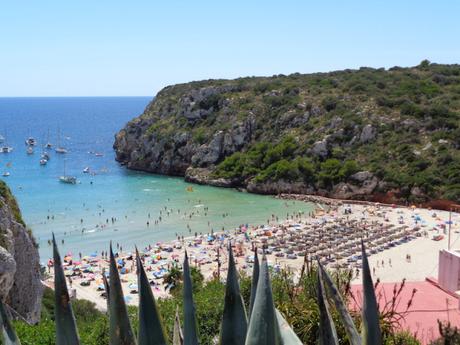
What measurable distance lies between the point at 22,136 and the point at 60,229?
8332 centimetres

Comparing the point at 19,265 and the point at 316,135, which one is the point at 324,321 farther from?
the point at 316,135

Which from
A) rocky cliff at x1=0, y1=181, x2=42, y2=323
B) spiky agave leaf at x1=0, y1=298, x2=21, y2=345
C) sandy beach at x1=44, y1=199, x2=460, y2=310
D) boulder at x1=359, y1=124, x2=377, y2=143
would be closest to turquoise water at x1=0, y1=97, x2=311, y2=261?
sandy beach at x1=44, y1=199, x2=460, y2=310

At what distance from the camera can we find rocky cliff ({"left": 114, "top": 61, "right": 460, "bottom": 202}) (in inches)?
1734

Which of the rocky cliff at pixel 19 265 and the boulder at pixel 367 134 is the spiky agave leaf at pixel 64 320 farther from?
the boulder at pixel 367 134

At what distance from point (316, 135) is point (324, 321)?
165ft

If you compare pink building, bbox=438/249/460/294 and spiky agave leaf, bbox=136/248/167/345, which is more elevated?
spiky agave leaf, bbox=136/248/167/345

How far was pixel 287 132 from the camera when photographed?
2178 inches

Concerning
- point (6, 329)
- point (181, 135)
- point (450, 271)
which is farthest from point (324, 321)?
point (181, 135)

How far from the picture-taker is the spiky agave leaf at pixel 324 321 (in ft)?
7.89

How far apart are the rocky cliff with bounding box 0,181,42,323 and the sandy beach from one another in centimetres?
634

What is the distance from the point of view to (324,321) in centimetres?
246

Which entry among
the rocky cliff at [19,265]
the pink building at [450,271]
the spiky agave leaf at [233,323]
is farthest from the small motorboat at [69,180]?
the spiky agave leaf at [233,323]

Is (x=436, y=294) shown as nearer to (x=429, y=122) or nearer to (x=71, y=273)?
(x=71, y=273)

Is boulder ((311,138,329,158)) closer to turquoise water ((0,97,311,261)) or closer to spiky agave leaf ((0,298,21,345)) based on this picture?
turquoise water ((0,97,311,261))
